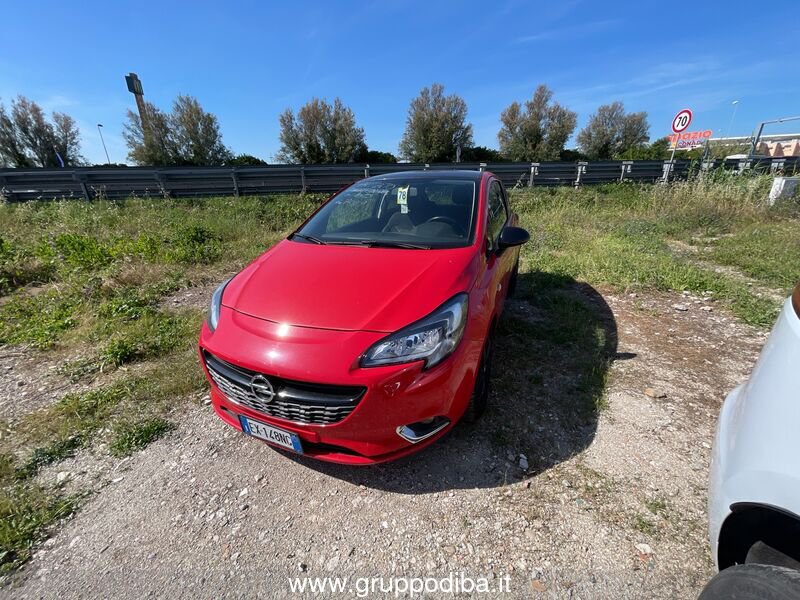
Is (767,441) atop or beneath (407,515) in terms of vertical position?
atop

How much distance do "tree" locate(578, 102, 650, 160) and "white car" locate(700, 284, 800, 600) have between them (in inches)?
1818

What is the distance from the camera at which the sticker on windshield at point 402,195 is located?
9.89ft

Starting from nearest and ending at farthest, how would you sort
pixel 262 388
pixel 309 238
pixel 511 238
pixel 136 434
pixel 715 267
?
pixel 262 388 < pixel 136 434 < pixel 511 238 < pixel 309 238 < pixel 715 267

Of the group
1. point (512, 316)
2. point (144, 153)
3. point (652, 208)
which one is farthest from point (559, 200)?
point (144, 153)

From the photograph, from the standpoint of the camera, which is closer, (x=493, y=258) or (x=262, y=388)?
(x=262, y=388)

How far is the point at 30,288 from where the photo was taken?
15.8 feet

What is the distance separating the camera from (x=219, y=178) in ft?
32.3

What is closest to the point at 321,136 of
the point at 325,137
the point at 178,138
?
the point at 325,137

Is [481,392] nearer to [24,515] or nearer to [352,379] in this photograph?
[352,379]

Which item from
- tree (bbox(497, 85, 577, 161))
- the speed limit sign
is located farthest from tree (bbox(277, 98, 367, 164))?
the speed limit sign

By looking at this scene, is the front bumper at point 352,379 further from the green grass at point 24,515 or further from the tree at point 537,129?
the tree at point 537,129

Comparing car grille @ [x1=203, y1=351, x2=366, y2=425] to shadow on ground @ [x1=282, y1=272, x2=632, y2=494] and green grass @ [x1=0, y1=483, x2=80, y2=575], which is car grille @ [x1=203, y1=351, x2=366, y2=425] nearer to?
shadow on ground @ [x1=282, y1=272, x2=632, y2=494]

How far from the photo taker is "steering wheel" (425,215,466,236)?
2.52m

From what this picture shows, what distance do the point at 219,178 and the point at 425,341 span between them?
10.4 metres
